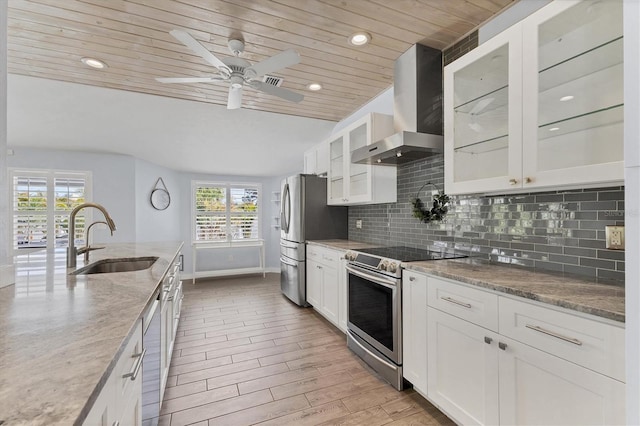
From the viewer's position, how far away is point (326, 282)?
10.7 ft

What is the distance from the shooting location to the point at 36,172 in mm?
4520

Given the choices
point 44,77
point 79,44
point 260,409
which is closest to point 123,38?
point 79,44

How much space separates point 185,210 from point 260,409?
199 inches

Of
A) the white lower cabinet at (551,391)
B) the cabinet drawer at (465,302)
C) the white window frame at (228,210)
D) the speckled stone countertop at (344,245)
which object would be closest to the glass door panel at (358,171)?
the speckled stone countertop at (344,245)

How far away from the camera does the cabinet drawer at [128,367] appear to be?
84cm

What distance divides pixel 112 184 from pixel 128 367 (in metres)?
4.83

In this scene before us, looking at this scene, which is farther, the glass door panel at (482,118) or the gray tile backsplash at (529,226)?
the glass door panel at (482,118)

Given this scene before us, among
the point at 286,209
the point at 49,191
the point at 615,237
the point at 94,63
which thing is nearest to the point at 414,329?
the point at 615,237

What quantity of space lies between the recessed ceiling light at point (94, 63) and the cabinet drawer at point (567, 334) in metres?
3.36

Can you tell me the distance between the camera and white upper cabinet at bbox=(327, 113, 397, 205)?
2.86m

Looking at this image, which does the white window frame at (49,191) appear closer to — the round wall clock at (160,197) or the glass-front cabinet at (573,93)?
the round wall clock at (160,197)

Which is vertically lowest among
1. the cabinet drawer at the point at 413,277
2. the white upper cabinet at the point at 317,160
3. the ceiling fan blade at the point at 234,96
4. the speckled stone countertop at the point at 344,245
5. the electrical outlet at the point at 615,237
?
the cabinet drawer at the point at 413,277

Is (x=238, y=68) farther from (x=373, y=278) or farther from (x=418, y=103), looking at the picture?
(x=373, y=278)

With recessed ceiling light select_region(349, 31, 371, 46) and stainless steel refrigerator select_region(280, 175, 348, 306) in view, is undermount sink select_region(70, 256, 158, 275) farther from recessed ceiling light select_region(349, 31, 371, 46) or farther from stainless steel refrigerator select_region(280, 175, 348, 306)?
recessed ceiling light select_region(349, 31, 371, 46)
